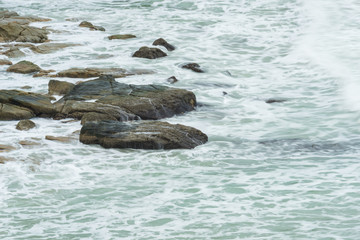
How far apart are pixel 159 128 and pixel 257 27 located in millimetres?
10631

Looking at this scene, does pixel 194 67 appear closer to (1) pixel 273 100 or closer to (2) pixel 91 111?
(1) pixel 273 100

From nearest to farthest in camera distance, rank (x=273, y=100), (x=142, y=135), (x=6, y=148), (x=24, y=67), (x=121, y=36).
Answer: (x=6, y=148), (x=142, y=135), (x=273, y=100), (x=24, y=67), (x=121, y=36)

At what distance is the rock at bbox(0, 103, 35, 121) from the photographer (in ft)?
36.0


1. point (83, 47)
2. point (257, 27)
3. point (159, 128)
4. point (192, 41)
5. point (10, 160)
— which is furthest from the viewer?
point (257, 27)

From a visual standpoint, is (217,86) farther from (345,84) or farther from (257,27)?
(257,27)

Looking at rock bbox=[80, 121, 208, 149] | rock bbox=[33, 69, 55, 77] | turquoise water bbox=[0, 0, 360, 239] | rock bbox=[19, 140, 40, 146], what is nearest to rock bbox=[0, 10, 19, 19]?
turquoise water bbox=[0, 0, 360, 239]

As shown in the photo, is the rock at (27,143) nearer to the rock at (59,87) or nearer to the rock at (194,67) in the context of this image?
the rock at (59,87)

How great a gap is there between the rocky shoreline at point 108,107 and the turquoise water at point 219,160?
0.19 meters

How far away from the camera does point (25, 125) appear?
34.7 ft

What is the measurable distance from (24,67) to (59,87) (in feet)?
6.69

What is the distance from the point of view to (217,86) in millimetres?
13844

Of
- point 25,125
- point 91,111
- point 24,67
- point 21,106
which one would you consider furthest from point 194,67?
point 25,125

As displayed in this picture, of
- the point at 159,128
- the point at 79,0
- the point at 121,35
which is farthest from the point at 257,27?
the point at 159,128

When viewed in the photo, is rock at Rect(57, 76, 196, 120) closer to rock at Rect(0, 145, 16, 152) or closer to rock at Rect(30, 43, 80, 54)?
rock at Rect(0, 145, 16, 152)
